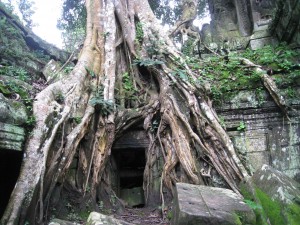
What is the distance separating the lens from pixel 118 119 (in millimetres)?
4137

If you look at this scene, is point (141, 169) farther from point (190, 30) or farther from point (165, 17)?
point (165, 17)

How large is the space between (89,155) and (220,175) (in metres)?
1.60

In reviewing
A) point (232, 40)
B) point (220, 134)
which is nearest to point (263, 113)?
point (220, 134)

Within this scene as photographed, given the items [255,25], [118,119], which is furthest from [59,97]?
[255,25]

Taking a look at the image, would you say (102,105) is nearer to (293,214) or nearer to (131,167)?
(131,167)

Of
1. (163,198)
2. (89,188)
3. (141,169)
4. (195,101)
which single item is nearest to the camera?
(89,188)

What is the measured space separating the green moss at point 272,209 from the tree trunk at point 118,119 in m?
0.93

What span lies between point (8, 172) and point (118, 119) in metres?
1.53

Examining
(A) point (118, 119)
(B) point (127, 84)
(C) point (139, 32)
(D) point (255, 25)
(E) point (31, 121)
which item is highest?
(D) point (255, 25)

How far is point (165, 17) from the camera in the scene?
10.4 meters

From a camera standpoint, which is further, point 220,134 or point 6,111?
point 220,134

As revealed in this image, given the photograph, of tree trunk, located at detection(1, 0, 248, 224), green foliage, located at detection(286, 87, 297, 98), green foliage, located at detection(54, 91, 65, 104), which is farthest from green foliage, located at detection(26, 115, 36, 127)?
green foliage, located at detection(286, 87, 297, 98)

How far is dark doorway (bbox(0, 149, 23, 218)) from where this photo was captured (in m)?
3.00

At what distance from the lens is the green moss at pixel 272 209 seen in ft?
7.58
